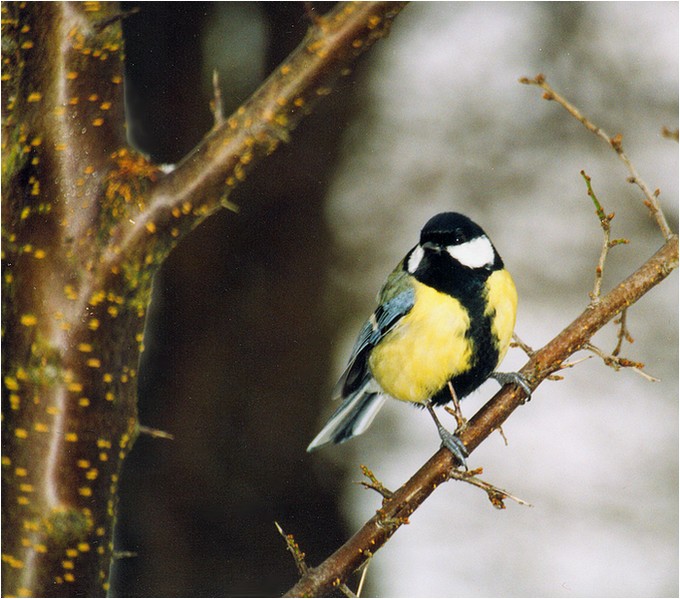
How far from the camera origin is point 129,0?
1.46m

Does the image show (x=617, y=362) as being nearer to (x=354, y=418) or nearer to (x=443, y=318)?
(x=443, y=318)

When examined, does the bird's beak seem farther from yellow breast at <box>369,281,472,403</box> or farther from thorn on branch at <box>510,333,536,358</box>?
thorn on branch at <box>510,333,536,358</box>

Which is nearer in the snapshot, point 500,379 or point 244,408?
point 500,379

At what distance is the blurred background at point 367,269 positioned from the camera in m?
1.49

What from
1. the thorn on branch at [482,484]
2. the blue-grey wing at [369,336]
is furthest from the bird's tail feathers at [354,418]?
the thorn on branch at [482,484]

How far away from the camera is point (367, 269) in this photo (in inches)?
56.5

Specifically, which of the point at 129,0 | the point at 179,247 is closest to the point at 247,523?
the point at 179,247

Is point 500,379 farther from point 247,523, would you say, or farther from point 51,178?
point 247,523

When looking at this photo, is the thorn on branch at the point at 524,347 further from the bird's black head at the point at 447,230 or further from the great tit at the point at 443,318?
the bird's black head at the point at 447,230

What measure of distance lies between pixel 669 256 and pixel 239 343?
1.06 m

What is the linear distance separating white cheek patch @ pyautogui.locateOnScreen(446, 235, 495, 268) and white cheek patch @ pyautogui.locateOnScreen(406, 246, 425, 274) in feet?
0.17

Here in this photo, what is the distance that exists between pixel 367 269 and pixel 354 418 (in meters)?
0.39

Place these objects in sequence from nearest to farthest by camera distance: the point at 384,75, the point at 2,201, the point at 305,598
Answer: the point at 305,598 → the point at 2,201 → the point at 384,75

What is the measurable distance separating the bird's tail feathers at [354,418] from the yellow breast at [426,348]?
0.13 m
